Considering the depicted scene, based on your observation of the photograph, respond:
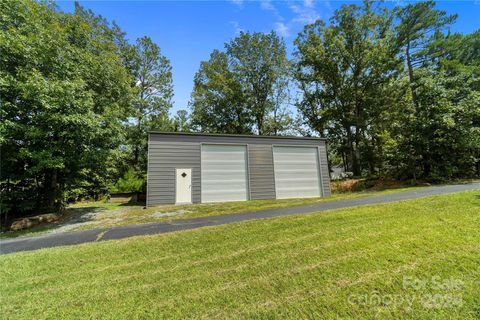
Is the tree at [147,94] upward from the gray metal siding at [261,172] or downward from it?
upward

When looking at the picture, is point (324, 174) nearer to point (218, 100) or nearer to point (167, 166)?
point (167, 166)

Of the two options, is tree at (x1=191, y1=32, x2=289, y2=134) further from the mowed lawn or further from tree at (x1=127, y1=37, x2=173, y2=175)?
the mowed lawn

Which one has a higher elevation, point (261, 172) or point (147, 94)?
point (147, 94)

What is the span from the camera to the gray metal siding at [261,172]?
407 inches

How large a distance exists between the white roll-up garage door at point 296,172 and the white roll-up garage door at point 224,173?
185 cm

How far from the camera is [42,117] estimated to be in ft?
22.0

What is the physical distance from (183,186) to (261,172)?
3.98 m

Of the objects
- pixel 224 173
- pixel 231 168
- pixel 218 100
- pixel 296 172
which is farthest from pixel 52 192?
pixel 218 100

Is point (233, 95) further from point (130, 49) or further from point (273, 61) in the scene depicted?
point (130, 49)

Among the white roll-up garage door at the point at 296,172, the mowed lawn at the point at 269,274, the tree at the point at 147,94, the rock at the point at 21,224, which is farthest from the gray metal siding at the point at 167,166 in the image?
the tree at the point at 147,94

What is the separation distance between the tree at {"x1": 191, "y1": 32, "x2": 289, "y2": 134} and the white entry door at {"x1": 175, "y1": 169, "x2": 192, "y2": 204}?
13.5m

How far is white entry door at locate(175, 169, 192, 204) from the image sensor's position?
30.5ft

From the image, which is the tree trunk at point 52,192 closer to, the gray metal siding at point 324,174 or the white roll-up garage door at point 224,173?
the white roll-up garage door at point 224,173

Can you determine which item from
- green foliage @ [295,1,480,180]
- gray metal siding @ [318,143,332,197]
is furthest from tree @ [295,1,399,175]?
gray metal siding @ [318,143,332,197]
